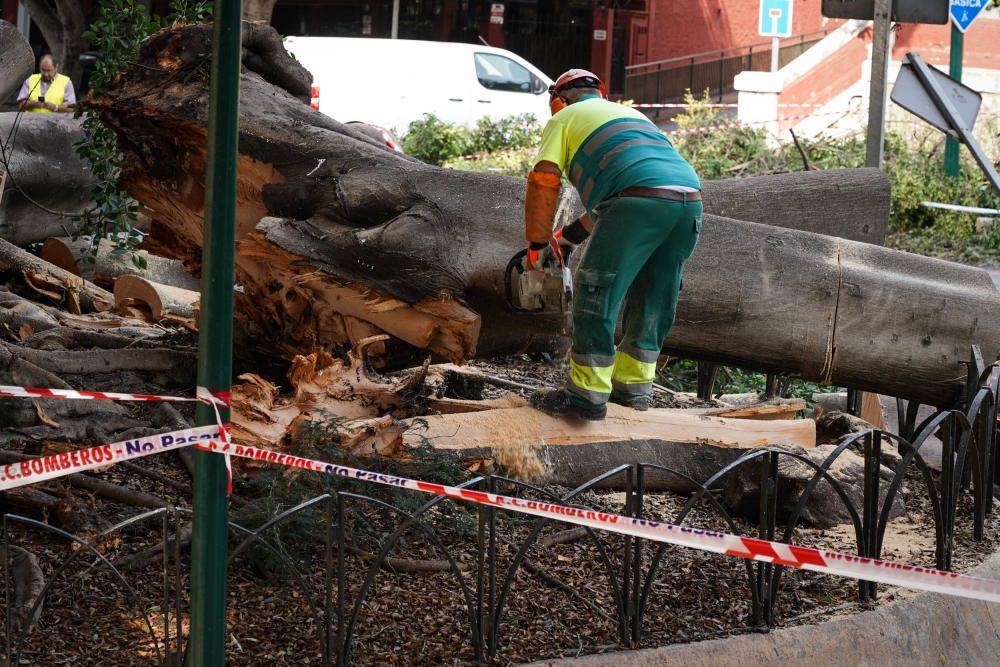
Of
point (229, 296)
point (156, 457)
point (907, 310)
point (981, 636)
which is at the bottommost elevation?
point (981, 636)

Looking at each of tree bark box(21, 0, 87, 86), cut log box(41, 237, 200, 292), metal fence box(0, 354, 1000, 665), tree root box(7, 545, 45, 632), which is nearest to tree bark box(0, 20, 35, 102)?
cut log box(41, 237, 200, 292)

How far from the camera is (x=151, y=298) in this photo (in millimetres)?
7043

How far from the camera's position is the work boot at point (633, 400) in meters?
5.02

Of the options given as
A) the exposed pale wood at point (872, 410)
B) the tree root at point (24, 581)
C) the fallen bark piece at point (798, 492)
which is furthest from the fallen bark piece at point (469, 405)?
the exposed pale wood at point (872, 410)

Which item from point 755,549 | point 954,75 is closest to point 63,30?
point 954,75

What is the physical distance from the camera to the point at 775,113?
709 inches

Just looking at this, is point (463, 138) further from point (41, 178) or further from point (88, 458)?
point (88, 458)

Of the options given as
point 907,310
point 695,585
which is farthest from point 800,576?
point 907,310

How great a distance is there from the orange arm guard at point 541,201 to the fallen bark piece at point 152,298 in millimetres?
2936

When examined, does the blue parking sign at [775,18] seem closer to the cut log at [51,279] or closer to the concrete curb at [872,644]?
the cut log at [51,279]

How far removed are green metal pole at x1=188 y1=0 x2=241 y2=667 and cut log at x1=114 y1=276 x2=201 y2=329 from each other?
436 centimetres

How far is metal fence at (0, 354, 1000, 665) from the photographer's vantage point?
10.5 feet

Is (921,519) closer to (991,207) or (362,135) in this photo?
(362,135)

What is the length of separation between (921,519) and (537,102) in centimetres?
1374
